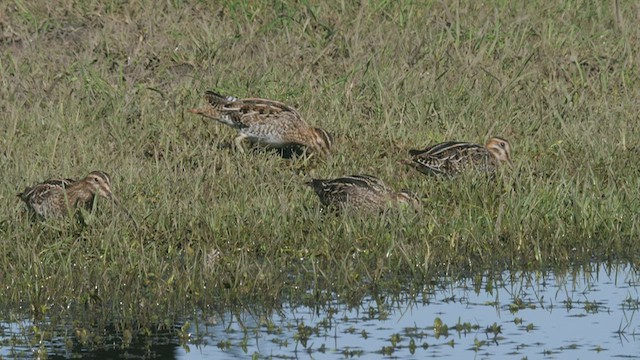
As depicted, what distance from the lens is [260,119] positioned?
12922 millimetres

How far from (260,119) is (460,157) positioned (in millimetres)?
2049

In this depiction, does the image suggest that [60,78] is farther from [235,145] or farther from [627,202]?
[627,202]

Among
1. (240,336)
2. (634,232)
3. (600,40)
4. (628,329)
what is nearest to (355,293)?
(240,336)

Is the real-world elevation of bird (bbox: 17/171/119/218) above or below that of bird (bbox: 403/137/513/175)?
below

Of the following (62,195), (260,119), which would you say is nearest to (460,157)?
(260,119)

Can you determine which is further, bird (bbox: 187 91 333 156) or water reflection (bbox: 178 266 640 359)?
bird (bbox: 187 91 333 156)

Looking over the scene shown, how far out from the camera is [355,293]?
9.01 meters

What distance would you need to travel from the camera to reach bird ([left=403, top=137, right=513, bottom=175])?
11.7m

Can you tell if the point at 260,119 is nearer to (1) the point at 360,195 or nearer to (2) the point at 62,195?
(1) the point at 360,195

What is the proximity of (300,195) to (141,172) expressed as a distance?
1.37m

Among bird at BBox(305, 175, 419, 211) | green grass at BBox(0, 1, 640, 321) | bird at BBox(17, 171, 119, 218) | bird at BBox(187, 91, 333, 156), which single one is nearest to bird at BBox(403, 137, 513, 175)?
green grass at BBox(0, 1, 640, 321)

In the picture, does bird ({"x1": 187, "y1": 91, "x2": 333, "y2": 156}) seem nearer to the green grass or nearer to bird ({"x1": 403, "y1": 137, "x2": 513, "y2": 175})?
the green grass

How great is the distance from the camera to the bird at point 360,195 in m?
10.6

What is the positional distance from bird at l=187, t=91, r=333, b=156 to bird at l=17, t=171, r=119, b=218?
2.49 m
